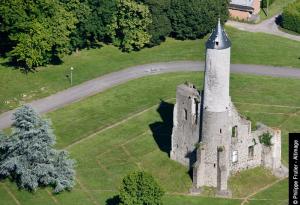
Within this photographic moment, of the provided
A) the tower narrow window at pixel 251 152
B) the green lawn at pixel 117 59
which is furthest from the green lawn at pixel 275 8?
the tower narrow window at pixel 251 152

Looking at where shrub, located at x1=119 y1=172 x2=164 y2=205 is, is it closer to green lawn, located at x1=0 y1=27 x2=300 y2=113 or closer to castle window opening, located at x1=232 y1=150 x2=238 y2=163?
castle window opening, located at x1=232 y1=150 x2=238 y2=163

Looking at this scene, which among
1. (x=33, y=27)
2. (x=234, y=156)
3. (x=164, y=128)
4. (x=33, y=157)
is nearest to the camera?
(x=33, y=157)

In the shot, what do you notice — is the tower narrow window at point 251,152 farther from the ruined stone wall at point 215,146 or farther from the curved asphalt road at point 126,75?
the curved asphalt road at point 126,75

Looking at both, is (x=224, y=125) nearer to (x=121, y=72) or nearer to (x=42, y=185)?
(x=42, y=185)

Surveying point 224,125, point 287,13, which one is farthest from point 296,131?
point 287,13

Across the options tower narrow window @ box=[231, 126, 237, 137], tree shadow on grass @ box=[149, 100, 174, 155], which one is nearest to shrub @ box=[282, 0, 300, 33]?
tree shadow on grass @ box=[149, 100, 174, 155]

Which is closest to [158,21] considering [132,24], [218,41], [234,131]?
[132,24]

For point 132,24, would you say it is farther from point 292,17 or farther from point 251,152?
point 251,152
